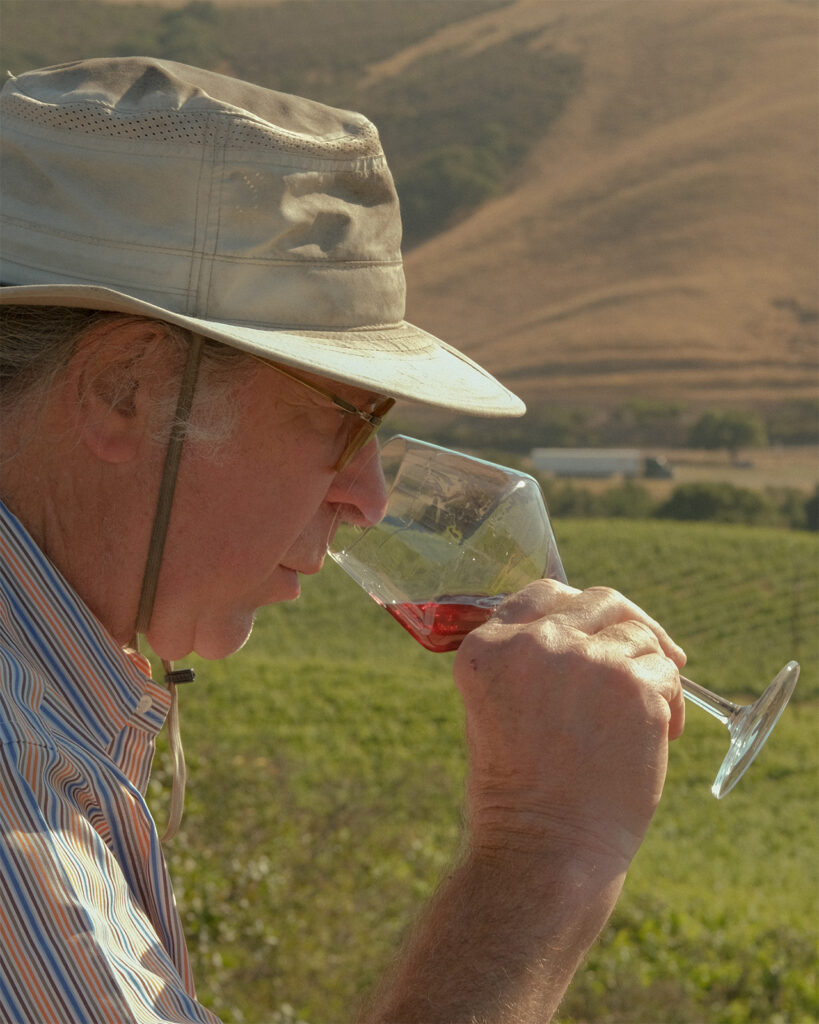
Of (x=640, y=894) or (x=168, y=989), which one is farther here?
(x=640, y=894)

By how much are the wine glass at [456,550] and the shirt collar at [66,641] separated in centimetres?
44

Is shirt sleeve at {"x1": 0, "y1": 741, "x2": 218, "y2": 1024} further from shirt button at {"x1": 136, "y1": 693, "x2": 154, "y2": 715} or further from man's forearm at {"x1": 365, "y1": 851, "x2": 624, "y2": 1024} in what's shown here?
shirt button at {"x1": 136, "y1": 693, "x2": 154, "y2": 715}

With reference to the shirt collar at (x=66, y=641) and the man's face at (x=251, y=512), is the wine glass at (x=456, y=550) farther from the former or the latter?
the shirt collar at (x=66, y=641)

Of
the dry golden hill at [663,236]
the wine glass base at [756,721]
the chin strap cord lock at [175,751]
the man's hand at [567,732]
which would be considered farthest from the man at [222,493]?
the dry golden hill at [663,236]

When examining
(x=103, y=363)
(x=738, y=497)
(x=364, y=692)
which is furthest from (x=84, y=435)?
(x=738, y=497)

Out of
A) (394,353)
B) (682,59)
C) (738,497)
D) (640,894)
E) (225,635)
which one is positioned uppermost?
(394,353)

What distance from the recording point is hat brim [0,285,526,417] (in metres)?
1.49

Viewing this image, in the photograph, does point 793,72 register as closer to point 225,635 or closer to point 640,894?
point 640,894

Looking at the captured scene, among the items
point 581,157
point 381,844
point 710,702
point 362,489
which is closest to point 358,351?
point 362,489

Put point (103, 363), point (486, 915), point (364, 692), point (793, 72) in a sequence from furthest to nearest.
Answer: point (793, 72) → point (364, 692) → point (103, 363) → point (486, 915)

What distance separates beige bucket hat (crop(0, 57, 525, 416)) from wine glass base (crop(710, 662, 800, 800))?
25.1 inches

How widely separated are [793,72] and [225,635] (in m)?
A: 97.0

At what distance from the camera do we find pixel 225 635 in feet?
5.74

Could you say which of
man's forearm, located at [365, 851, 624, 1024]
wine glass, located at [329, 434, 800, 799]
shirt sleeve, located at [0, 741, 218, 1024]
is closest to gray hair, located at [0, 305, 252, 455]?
wine glass, located at [329, 434, 800, 799]
